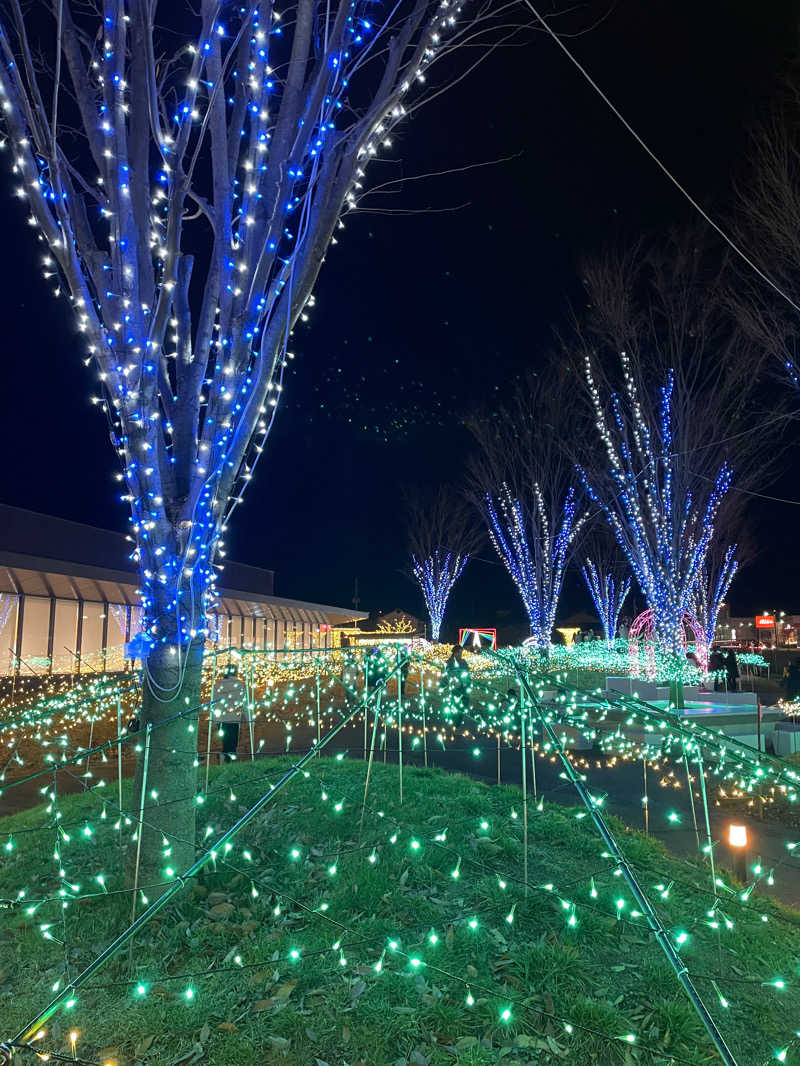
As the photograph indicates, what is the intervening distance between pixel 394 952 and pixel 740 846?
298 cm

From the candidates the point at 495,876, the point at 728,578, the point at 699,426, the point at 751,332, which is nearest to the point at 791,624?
the point at 728,578

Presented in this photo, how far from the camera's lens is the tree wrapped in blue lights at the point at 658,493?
15891 millimetres

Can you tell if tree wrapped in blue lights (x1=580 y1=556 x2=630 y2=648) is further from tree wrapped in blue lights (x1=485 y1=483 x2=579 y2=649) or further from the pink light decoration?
tree wrapped in blue lights (x1=485 y1=483 x2=579 y2=649)

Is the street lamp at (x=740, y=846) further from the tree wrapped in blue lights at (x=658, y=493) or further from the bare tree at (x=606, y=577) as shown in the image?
the bare tree at (x=606, y=577)

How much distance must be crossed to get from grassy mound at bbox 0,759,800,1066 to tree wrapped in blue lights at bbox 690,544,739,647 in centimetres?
2757

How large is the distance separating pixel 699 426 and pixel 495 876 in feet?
42.1

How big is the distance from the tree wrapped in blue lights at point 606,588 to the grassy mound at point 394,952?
28.6 metres

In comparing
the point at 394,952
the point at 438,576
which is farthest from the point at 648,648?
the point at 438,576

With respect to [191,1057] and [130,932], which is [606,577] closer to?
[191,1057]

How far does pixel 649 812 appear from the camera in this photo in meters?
7.92

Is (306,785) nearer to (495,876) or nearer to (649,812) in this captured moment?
(495,876)

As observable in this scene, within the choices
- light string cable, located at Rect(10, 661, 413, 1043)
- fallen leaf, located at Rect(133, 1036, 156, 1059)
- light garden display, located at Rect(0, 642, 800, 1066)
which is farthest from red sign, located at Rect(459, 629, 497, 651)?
fallen leaf, located at Rect(133, 1036, 156, 1059)

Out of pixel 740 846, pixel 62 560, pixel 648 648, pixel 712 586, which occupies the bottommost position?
pixel 740 846

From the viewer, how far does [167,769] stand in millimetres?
4832
